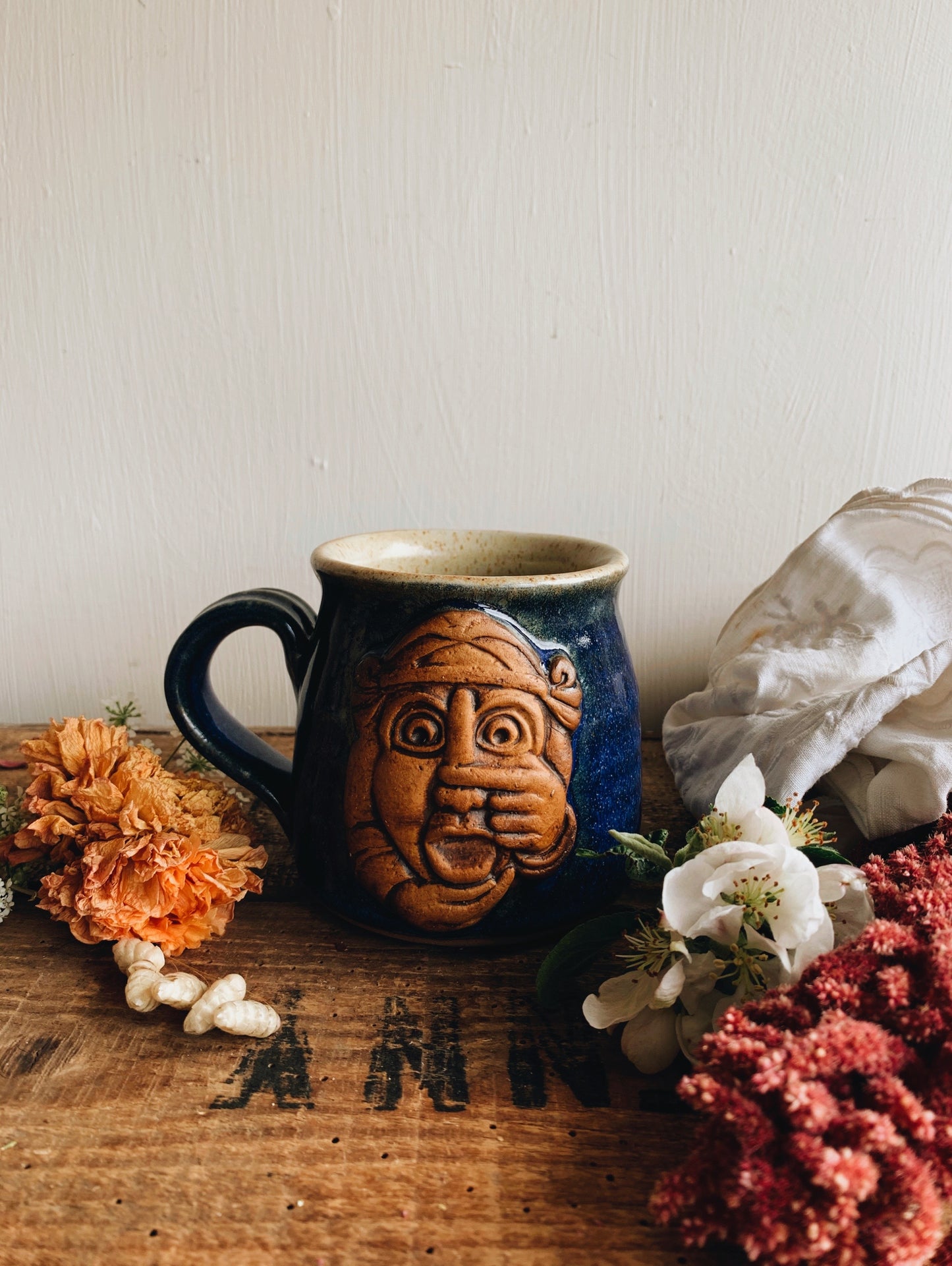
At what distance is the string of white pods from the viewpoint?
42 cm

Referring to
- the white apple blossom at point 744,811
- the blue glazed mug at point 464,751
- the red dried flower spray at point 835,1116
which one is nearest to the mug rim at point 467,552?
the blue glazed mug at point 464,751

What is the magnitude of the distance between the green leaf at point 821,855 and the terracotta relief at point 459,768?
113 millimetres

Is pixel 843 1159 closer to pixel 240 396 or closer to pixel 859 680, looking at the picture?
pixel 859 680

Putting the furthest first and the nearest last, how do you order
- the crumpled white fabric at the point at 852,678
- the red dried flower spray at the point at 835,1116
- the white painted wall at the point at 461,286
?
1. the white painted wall at the point at 461,286
2. the crumpled white fabric at the point at 852,678
3. the red dried flower spray at the point at 835,1116

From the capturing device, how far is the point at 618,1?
2.13 feet

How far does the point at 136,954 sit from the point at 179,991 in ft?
0.14

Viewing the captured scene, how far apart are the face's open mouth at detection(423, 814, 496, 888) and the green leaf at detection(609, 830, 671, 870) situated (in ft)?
0.20

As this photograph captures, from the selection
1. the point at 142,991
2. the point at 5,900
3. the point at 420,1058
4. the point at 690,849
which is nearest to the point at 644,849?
the point at 690,849

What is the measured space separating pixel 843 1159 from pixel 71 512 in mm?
690

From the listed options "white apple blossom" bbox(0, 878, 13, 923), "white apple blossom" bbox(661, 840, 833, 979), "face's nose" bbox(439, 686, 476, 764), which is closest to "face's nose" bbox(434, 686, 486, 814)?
"face's nose" bbox(439, 686, 476, 764)

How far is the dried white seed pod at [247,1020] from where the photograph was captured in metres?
0.42

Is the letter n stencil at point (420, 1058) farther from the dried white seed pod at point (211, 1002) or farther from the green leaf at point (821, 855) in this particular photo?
the green leaf at point (821, 855)

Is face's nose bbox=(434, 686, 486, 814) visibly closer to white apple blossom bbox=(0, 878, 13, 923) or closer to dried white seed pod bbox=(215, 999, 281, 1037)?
dried white seed pod bbox=(215, 999, 281, 1037)

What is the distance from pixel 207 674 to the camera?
543mm
